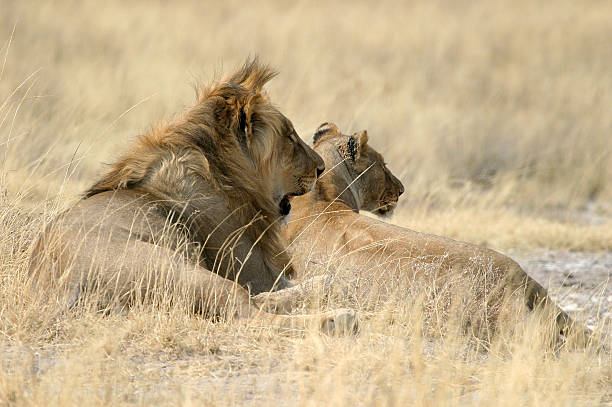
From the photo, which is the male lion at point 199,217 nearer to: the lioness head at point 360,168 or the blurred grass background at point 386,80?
the lioness head at point 360,168

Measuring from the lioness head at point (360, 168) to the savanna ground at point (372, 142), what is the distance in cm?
128

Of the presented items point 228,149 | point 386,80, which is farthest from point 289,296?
point 386,80

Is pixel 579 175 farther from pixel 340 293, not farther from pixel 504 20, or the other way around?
pixel 340 293

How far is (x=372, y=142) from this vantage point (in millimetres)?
13211

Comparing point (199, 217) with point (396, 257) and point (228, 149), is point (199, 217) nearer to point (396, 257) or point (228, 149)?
point (228, 149)

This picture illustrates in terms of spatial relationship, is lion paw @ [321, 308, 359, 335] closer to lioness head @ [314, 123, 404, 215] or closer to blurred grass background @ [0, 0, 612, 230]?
lioness head @ [314, 123, 404, 215]

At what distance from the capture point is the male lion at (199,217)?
14.7 ft

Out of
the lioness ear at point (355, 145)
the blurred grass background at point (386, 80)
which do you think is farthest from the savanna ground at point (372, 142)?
the lioness ear at point (355, 145)

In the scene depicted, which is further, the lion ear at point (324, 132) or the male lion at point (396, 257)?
the lion ear at point (324, 132)

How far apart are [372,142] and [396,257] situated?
7532mm

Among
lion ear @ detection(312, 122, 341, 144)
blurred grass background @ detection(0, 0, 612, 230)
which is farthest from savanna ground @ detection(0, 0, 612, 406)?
lion ear @ detection(312, 122, 341, 144)

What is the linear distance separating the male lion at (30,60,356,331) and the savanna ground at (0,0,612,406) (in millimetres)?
155

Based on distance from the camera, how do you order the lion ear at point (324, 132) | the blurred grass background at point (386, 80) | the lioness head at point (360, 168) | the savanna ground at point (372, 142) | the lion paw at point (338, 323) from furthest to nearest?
the blurred grass background at point (386, 80) < the lion ear at point (324, 132) < the lioness head at point (360, 168) < the lion paw at point (338, 323) < the savanna ground at point (372, 142)

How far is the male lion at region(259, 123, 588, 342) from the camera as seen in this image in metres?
5.56
